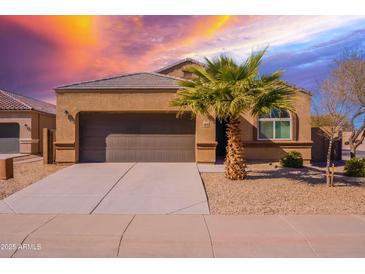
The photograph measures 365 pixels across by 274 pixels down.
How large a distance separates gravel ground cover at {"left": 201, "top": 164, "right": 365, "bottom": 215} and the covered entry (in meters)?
15.3

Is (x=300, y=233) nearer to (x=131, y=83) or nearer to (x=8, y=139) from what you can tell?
(x=131, y=83)

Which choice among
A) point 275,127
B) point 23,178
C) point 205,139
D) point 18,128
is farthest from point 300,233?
point 18,128

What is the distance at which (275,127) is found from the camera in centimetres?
1593

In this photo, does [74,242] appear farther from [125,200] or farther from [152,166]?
[152,166]

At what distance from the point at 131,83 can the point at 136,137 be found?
Result: 266 centimetres

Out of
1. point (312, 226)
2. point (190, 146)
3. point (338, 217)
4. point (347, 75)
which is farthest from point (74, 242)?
point (347, 75)

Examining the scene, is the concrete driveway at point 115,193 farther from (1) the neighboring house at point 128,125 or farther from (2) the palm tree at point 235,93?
(2) the palm tree at point 235,93

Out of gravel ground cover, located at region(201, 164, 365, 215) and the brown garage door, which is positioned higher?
the brown garage door

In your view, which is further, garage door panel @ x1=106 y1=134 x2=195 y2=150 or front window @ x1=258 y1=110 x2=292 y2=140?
front window @ x1=258 y1=110 x2=292 y2=140

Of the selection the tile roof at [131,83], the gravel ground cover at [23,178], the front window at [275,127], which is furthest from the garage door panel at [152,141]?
the front window at [275,127]

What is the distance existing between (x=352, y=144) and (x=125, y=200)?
1151 centimetres

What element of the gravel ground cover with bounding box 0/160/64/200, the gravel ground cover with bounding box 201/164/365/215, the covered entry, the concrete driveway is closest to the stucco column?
the concrete driveway

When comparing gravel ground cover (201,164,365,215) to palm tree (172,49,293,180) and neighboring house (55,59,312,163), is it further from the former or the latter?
neighboring house (55,59,312,163)

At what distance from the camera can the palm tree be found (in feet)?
30.1
